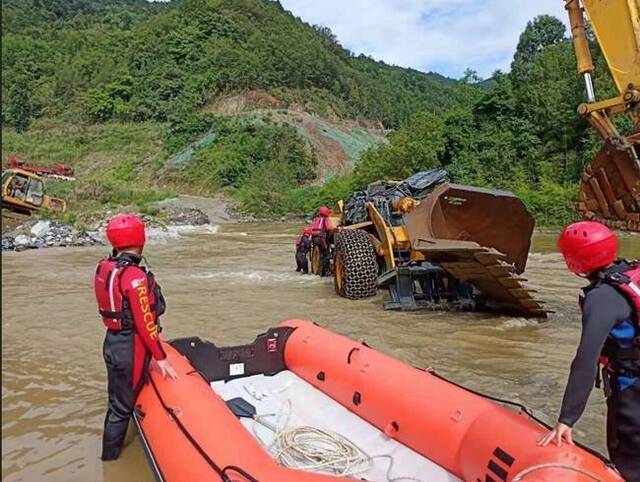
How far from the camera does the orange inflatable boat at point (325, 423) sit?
260cm

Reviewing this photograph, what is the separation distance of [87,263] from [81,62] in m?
62.9

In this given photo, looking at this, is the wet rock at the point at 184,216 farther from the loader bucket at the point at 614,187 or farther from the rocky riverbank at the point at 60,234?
the loader bucket at the point at 614,187

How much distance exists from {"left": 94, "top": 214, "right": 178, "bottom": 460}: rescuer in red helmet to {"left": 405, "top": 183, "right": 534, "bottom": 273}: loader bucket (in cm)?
380

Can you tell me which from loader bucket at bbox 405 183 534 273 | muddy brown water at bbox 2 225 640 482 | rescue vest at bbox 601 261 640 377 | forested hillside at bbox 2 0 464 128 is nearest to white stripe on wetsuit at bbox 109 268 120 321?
muddy brown water at bbox 2 225 640 482

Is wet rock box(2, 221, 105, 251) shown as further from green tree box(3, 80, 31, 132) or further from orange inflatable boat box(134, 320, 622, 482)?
green tree box(3, 80, 31, 132)

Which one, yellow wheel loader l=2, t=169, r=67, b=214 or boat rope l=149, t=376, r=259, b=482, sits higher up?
yellow wheel loader l=2, t=169, r=67, b=214

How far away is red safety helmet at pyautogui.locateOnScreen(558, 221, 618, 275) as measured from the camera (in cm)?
242

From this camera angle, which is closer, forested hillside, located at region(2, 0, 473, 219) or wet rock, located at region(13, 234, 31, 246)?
wet rock, located at region(13, 234, 31, 246)

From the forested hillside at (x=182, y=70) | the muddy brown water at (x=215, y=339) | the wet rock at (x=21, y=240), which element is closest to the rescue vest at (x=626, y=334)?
the muddy brown water at (x=215, y=339)

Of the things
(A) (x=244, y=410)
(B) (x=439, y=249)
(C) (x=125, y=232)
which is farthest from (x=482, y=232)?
(C) (x=125, y=232)

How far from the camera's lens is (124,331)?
3443mm

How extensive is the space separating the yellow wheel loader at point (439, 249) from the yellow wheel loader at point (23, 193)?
15.8 metres

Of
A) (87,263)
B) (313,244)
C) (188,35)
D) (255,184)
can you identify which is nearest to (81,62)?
(188,35)

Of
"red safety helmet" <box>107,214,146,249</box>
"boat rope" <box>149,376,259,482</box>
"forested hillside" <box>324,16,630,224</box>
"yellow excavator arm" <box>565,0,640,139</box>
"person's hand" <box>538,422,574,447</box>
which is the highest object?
"forested hillside" <box>324,16,630,224</box>
